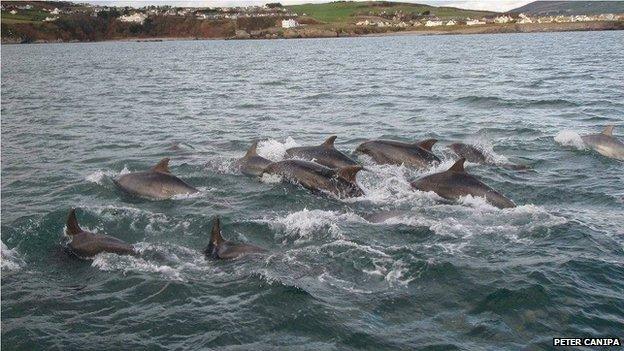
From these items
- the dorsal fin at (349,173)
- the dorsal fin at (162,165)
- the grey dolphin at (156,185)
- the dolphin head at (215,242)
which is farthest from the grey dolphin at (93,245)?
the dorsal fin at (349,173)

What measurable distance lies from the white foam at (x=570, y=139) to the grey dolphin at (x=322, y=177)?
1259 cm

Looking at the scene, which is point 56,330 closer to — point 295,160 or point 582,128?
point 295,160

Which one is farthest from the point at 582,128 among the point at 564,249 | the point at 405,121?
the point at 564,249

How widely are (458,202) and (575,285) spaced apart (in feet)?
17.6

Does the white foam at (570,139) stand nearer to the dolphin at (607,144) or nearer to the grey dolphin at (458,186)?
the dolphin at (607,144)

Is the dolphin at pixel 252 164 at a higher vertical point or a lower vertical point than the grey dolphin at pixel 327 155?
lower

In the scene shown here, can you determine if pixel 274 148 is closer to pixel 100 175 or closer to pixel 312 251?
pixel 100 175

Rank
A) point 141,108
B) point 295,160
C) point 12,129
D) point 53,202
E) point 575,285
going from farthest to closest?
point 141,108
point 12,129
point 295,160
point 53,202
point 575,285

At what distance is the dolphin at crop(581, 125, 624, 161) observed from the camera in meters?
22.9

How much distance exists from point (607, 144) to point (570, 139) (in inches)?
103

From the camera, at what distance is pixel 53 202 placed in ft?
60.4

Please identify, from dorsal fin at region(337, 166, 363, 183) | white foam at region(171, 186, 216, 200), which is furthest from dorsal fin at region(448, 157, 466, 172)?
white foam at region(171, 186, 216, 200)

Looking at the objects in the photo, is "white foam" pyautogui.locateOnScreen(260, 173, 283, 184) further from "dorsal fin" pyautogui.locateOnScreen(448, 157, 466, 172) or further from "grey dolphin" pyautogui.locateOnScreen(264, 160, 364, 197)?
"dorsal fin" pyautogui.locateOnScreen(448, 157, 466, 172)

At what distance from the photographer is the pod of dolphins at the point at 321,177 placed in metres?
13.6
